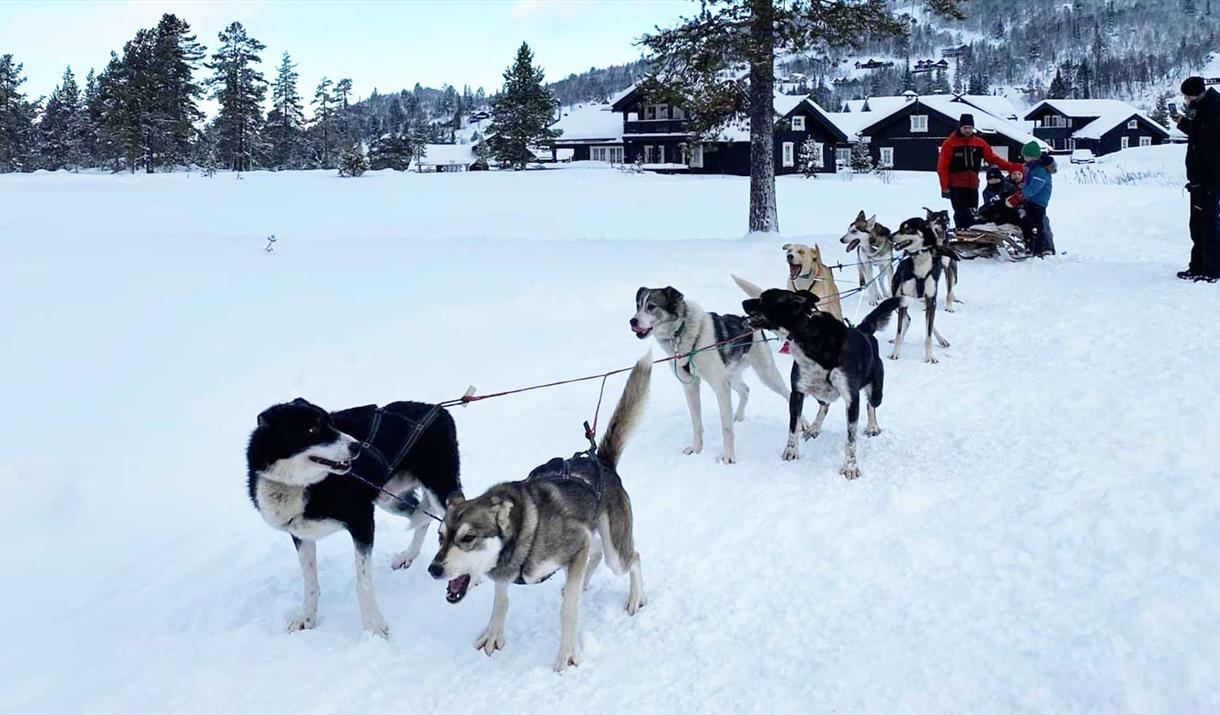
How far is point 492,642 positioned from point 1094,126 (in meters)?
80.2

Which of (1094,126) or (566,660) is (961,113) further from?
(566,660)

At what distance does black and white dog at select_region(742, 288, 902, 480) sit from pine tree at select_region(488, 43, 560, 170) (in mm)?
43439

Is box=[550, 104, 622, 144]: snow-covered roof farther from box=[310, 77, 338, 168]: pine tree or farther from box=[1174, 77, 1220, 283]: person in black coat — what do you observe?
box=[1174, 77, 1220, 283]: person in black coat

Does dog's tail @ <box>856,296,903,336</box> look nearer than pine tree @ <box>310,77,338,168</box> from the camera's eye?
Yes

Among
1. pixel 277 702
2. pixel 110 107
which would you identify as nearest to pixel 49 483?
pixel 277 702

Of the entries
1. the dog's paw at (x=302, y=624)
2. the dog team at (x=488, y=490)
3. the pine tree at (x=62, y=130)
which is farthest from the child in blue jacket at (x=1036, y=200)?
the pine tree at (x=62, y=130)

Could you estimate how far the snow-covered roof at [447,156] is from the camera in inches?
2758

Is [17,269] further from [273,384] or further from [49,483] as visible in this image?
[49,483]

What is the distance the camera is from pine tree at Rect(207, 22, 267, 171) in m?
46.4

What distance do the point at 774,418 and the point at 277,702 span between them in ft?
14.4

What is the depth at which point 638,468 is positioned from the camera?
563 centimetres

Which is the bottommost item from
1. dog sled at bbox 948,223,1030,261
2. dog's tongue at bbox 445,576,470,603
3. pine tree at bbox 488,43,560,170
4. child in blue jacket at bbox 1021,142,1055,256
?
dog's tongue at bbox 445,576,470,603

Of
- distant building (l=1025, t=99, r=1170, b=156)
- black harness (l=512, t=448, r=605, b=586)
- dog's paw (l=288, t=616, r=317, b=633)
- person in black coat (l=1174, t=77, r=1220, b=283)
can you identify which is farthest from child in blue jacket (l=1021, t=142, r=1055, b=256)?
distant building (l=1025, t=99, r=1170, b=156)

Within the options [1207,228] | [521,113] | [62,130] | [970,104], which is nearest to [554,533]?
[1207,228]
